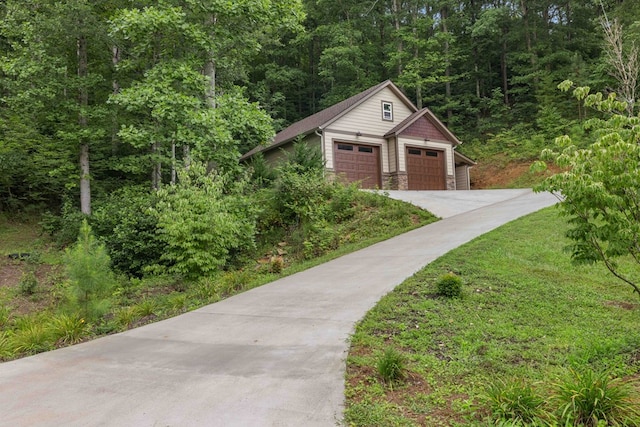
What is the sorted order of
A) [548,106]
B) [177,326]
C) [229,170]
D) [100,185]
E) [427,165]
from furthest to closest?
1. [548,106]
2. [427,165]
3. [100,185]
4. [229,170]
5. [177,326]

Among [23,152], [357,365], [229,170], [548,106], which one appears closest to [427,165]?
[548,106]

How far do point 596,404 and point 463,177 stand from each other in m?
22.2

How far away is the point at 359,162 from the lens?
67.3 ft

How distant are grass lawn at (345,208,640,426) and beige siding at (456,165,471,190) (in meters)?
16.6

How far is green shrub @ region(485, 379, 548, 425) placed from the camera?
2857mm

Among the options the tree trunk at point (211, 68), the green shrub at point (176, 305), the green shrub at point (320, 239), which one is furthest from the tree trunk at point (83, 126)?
the green shrub at point (176, 305)

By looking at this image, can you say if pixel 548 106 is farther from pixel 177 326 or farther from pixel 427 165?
pixel 177 326

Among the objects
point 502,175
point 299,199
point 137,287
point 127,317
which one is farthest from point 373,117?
point 127,317

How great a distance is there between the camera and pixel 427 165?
2169 cm

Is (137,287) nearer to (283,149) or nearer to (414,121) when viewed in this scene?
(283,149)

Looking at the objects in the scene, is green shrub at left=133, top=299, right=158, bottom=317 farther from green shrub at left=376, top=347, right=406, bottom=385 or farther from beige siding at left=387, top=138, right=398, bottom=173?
beige siding at left=387, top=138, right=398, bottom=173

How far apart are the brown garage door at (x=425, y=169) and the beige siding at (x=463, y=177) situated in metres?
2.21

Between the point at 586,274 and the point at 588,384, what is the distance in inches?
205

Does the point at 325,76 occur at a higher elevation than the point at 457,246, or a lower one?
higher
